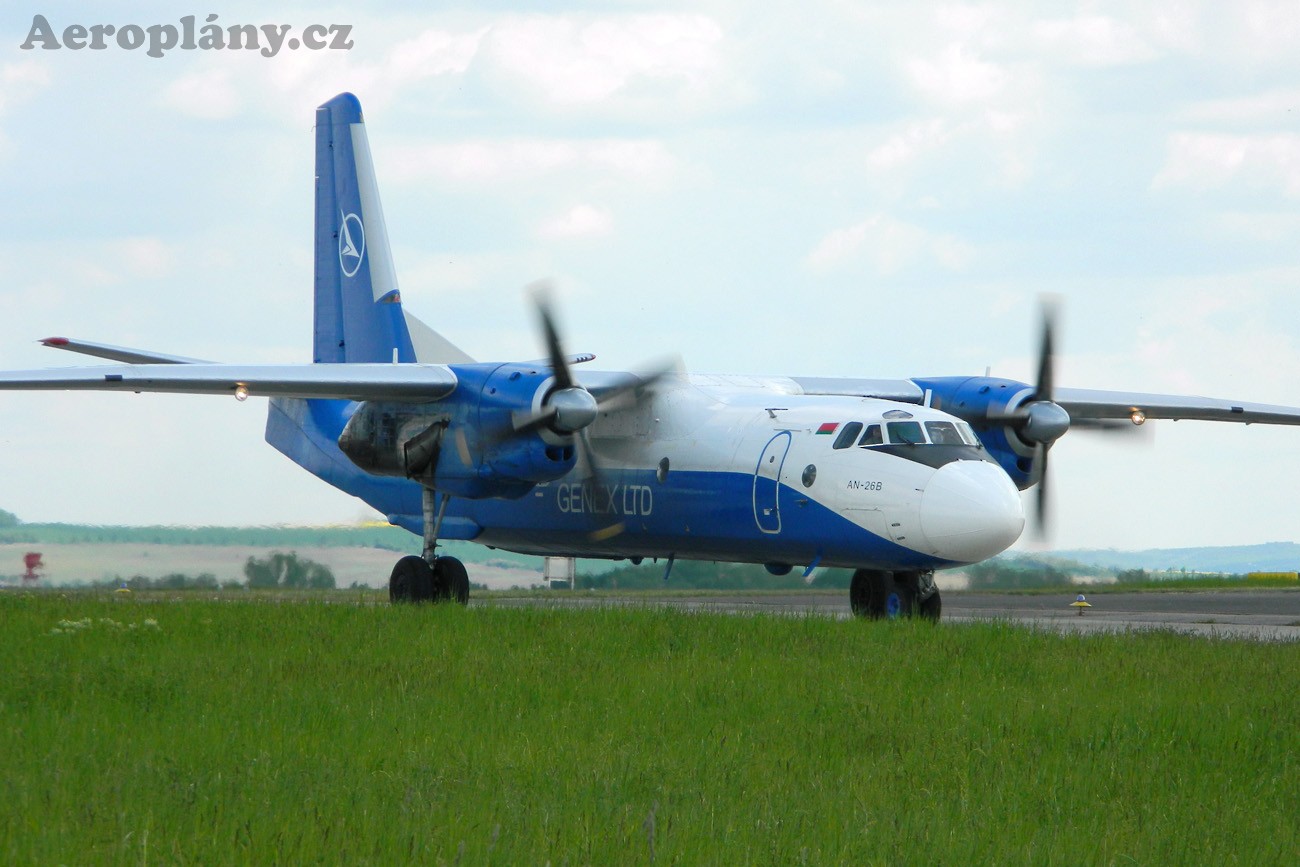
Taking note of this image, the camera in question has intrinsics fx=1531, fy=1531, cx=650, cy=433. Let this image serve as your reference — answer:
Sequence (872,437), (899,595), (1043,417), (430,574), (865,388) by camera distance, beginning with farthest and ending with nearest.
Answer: (865,388), (430,574), (1043,417), (899,595), (872,437)

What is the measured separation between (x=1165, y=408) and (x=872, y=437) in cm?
758

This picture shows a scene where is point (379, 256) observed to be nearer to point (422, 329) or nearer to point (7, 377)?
point (422, 329)

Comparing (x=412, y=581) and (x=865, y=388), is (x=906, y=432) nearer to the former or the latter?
(x=865, y=388)

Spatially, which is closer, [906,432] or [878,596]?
[906,432]

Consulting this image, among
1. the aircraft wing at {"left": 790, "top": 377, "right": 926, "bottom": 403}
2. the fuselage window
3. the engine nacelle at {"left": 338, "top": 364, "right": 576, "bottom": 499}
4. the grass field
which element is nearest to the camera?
the grass field

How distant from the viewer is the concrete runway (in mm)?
19344

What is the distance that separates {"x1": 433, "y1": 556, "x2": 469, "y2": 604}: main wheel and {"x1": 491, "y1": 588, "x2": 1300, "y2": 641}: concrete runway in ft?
6.40

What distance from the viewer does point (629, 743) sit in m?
9.20

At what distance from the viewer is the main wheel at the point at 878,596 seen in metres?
18.9

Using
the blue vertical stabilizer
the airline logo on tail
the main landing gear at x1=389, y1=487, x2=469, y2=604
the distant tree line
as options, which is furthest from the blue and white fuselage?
the airline logo on tail

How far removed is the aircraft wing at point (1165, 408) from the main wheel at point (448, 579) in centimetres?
916

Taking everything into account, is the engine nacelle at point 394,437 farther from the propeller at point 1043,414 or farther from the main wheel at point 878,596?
the propeller at point 1043,414

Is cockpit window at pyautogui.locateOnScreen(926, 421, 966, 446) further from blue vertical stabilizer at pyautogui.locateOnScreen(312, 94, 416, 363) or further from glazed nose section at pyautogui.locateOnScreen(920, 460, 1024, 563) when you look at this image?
blue vertical stabilizer at pyautogui.locateOnScreen(312, 94, 416, 363)

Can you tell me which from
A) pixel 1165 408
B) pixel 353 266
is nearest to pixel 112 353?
pixel 353 266
